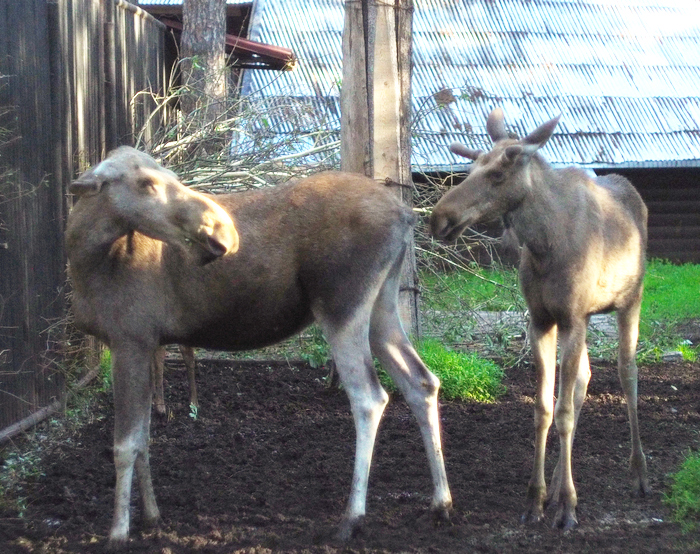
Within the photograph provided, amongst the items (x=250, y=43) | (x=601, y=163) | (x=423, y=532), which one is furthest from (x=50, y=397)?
(x=601, y=163)

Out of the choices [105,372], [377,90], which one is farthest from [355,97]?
[105,372]

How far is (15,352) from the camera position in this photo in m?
5.81

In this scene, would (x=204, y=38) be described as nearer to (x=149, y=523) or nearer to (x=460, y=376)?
(x=460, y=376)

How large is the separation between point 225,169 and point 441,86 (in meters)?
9.21

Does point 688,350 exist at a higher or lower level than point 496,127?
lower

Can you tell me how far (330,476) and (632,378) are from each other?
1.95 metres

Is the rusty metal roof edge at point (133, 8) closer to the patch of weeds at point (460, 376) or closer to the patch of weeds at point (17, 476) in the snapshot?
the patch of weeds at point (460, 376)

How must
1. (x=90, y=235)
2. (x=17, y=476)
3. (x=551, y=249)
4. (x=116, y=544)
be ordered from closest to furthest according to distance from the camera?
(x=116, y=544)
(x=90, y=235)
(x=551, y=249)
(x=17, y=476)

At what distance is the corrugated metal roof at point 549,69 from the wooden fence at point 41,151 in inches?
281

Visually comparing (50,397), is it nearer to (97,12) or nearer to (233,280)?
(233,280)

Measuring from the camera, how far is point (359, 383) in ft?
14.9

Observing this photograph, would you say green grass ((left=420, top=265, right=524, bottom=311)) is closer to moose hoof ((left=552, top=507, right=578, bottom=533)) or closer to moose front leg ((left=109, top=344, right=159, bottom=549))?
moose hoof ((left=552, top=507, right=578, bottom=533))

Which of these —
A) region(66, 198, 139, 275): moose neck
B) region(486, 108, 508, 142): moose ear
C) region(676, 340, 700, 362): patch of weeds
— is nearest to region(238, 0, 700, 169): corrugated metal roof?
region(676, 340, 700, 362): patch of weeds

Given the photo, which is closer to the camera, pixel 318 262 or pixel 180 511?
pixel 318 262
